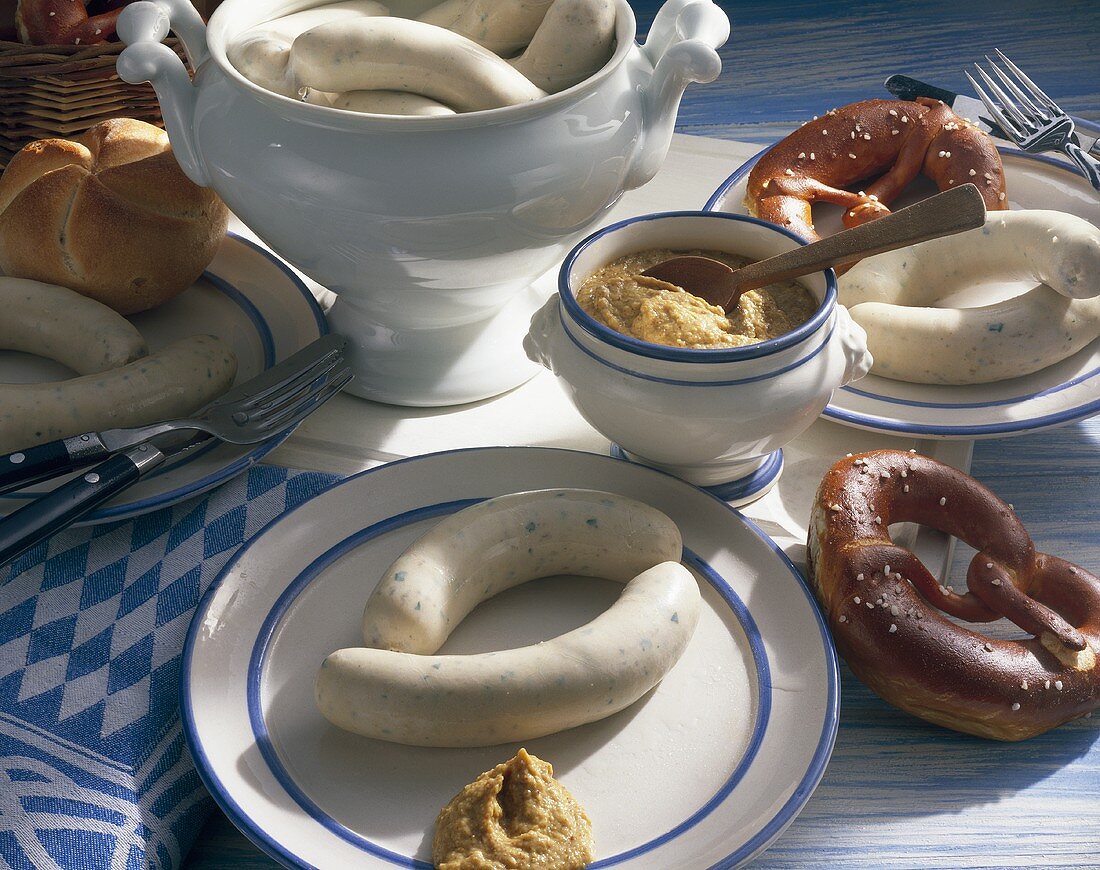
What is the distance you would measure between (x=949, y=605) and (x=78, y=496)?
85 cm

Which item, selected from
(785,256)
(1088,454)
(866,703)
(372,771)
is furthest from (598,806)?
(1088,454)

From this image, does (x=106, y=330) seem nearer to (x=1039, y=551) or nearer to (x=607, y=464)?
(x=607, y=464)

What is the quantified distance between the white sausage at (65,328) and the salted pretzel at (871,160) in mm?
870

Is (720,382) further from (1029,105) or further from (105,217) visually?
(1029,105)

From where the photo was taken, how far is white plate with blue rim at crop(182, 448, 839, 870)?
35.6 inches

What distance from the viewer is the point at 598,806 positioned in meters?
0.93

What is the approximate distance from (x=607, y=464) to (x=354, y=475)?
0.89ft

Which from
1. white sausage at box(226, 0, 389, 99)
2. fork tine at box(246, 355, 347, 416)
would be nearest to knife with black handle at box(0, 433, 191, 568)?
fork tine at box(246, 355, 347, 416)

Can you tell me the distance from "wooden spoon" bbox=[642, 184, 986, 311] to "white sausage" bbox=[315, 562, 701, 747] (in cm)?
41

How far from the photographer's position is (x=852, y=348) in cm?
118

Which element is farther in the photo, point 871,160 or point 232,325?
point 871,160

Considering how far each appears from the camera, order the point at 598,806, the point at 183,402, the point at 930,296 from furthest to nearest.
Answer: the point at 930,296 → the point at 183,402 → the point at 598,806

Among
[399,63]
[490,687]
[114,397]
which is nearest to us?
[490,687]

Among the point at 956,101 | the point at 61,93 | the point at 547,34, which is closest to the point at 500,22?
the point at 547,34
